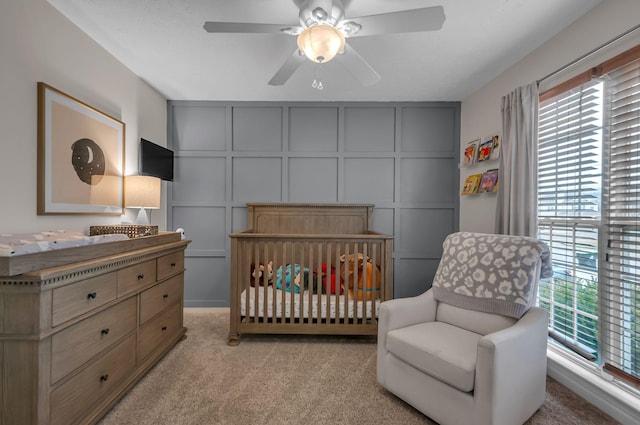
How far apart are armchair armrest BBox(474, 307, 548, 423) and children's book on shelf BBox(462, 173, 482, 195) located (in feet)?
4.89

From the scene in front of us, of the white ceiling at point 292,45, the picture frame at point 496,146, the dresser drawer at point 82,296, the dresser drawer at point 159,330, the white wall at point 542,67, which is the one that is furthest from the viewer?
the picture frame at point 496,146

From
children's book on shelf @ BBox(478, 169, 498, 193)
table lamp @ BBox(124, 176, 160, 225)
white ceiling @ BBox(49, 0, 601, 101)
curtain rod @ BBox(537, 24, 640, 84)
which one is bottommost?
table lamp @ BBox(124, 176, 160, 225)

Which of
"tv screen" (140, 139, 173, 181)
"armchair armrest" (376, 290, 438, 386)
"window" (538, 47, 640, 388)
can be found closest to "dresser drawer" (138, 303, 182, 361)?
"tv screen" (140, 139, 173, 181)

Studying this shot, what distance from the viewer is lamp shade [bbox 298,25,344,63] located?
132cm

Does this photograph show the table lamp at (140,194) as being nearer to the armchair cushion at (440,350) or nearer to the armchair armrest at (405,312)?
the armchair armrest at (405,312)

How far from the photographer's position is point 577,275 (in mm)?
1785

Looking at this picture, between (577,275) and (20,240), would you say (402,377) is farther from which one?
(20,240)

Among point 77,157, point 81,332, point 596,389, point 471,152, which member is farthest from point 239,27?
point 596,389

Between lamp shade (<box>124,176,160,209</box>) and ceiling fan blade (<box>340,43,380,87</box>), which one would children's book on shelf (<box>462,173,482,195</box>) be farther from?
lamp shade (<box>124,176,160,209</box>)

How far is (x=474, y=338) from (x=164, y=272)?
215cm

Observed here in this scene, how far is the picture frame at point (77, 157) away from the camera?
162 centimetres

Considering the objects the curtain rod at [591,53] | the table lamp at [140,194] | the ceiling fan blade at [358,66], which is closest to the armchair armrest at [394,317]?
the ceiling fan blade at [358,66]

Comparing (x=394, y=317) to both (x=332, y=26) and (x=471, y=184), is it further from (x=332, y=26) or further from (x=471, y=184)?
(x=471, y=184)

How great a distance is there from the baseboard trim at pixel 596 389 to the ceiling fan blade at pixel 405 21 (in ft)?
7.14
